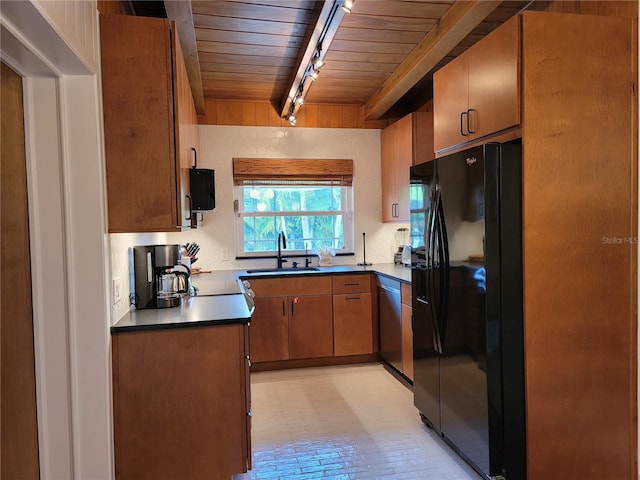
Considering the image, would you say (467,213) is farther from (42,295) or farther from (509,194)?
(42,295)

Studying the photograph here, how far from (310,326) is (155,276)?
183cm

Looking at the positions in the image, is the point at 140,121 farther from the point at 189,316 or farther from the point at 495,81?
the point at 495,81

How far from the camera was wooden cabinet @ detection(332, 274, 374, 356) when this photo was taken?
3.94 metres

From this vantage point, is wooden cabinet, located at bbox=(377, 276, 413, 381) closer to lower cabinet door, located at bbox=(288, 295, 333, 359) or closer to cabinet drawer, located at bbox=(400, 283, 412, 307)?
cabinet drawer, located at bbox=(400, 283, 412, 307)

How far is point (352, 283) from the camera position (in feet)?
13.0

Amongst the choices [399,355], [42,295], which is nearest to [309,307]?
[399,355]

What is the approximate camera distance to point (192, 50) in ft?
8.85

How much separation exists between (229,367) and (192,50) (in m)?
1.96

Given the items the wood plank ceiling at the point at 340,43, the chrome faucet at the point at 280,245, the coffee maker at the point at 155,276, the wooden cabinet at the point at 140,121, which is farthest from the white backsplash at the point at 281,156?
the wooden cabinet at the point at 140,121

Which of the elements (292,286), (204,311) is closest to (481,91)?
(204,311)

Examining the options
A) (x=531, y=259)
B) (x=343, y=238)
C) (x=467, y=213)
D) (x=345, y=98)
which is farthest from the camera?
(x=343, y=238)

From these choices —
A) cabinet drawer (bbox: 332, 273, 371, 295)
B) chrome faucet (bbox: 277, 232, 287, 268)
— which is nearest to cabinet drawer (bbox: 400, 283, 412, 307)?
cabinet drawer (bbox: 332, 273, 371, 295)

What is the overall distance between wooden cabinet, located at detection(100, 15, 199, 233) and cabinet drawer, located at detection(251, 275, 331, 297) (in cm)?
184

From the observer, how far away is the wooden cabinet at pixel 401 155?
146 inches
